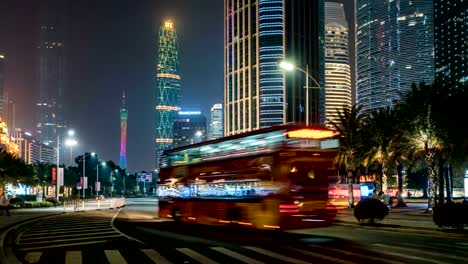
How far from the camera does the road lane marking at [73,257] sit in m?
15.7

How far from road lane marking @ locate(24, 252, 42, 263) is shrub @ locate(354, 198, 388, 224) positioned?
58.3 ft

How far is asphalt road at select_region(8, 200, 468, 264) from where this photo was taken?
1611 cm

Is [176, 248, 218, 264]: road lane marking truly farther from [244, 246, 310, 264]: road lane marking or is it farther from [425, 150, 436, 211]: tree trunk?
[425, 150, 436, 211]: tree trunk

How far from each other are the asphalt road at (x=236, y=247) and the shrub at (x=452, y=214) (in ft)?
3.54

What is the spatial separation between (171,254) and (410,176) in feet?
413

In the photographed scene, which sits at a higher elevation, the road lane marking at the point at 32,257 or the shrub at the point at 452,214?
the shrub at the point at 452,214

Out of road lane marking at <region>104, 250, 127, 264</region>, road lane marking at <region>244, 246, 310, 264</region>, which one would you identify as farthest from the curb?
road lane marking at <region>104, 250, 127, 264</region>

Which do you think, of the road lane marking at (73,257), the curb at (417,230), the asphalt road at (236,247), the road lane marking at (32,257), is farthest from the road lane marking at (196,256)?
the curb at (417,230)

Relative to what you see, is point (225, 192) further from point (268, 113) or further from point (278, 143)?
point (268, 113)

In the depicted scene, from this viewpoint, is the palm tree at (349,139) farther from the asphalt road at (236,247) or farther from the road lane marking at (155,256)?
the road lane marking at (155,256)

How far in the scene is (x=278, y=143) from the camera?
22422 mm

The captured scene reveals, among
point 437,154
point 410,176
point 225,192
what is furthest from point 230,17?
point 225,192

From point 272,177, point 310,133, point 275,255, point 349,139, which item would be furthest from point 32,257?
point 349,139

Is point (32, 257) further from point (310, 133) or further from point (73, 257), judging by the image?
point (310, 133)
